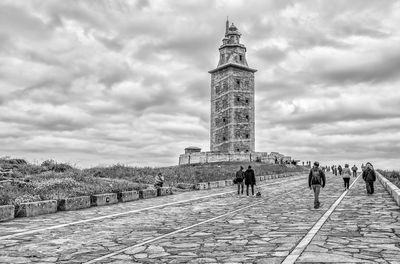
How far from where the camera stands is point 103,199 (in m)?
15.0

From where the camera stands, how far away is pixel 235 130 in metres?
61.9

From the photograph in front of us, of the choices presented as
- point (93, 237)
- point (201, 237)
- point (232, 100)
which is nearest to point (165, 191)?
point (93, 237)

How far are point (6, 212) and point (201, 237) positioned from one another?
6222 mm

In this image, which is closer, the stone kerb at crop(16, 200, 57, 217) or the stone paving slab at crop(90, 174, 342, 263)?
the stone paving slab at crop(90, 174, 342, 263)

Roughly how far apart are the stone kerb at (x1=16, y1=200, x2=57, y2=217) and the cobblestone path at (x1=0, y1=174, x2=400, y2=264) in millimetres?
636

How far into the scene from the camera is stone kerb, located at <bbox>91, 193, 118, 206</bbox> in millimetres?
14491

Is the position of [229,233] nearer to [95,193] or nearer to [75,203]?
[75,203]

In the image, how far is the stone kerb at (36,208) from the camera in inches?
449

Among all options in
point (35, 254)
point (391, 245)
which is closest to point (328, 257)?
point (391, 245)

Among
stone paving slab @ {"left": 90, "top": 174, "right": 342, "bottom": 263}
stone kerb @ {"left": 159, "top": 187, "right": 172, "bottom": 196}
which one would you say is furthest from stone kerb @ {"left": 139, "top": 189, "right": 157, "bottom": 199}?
stone paving slab @ {"left": 90, "top": 174, "right": 342, "bottom": 263}

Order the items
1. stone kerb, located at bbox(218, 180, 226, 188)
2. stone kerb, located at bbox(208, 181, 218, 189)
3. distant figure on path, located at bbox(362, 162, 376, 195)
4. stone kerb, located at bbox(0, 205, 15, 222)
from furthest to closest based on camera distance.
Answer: stone kerb, located at bbox(218, 180, 226, 188) < stone kerb, located at bbox(208, 181, 218, 189) < distant figure on path, located at bbox(362, 162, 376, 195) < stone kerb, located at bbox(0, 205, 15, 222)

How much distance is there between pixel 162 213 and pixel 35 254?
5996 millimetres

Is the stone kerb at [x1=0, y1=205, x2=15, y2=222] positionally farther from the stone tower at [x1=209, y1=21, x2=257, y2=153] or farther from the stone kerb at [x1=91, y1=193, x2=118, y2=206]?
the stone tower at [x1=209, y1=21, x2=257, y2=153]

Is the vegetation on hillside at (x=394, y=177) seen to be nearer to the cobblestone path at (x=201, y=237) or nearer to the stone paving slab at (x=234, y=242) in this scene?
the cobblestone path at (x=201, y=237)
